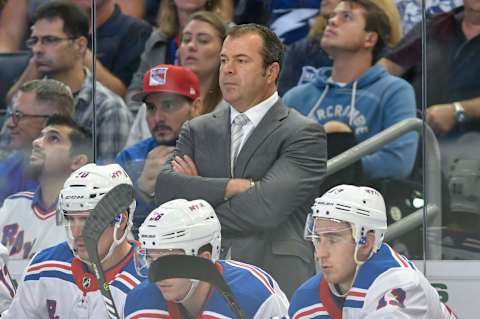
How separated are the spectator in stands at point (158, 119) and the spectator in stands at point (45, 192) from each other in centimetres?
23

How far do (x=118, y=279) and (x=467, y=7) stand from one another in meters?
1.94

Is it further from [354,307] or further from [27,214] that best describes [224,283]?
[27,214]

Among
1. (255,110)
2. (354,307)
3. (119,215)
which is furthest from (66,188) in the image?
(354,307)

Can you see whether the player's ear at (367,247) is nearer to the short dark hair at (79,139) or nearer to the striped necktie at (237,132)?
the striped necktie at (237,132)

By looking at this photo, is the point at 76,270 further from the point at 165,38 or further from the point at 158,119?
the point at 165,38

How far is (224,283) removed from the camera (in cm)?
446

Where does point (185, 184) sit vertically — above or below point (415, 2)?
below

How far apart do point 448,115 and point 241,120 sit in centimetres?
94

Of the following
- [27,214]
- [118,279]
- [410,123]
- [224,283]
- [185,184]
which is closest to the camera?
[224,283]

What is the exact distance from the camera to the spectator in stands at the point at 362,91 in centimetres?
597

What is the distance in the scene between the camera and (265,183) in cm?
525

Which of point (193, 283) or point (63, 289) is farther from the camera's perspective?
point (63, 289)

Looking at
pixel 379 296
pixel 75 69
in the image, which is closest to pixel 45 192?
pixel 75 69

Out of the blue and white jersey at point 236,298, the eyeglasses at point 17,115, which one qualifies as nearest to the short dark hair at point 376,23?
the eyeglasses at point 17,115
